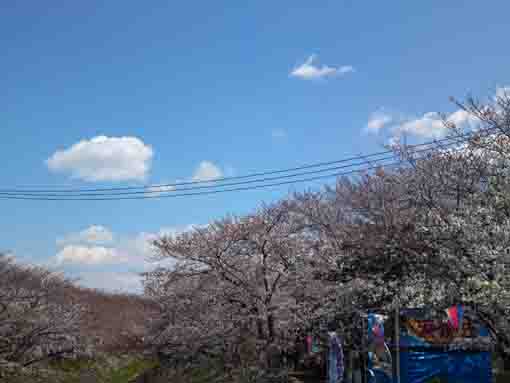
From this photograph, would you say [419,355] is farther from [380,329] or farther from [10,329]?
[10,329]

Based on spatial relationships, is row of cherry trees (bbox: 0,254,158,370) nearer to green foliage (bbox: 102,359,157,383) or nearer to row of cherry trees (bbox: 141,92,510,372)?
green foliage (bbox: 102,359,157,383)

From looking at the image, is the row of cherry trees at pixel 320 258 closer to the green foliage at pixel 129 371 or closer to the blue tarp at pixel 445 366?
the blue tarp at pixel 445 366

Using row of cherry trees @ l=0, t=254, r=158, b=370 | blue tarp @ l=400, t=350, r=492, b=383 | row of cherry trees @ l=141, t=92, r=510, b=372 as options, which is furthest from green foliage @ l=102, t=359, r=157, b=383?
blue tarp @ l=400, t=350, r=492, b=383

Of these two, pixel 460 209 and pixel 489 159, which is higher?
pixel 489 159

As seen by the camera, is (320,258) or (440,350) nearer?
(440,350)

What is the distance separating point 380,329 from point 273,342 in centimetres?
570

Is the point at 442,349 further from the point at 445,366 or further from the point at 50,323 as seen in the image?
the point at 50,323

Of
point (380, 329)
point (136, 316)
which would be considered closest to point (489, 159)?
point (380, 329)

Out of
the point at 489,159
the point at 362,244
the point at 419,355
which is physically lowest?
the point at 419,355

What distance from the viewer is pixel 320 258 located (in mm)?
Result: 17641

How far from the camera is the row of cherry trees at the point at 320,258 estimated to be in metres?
13.4

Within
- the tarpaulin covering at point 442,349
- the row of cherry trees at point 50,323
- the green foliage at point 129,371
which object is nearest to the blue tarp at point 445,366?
the tarpaulin covering at point 442,349

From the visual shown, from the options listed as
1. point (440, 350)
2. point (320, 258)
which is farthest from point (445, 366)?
point (320, 258)

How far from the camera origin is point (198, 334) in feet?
58.6
